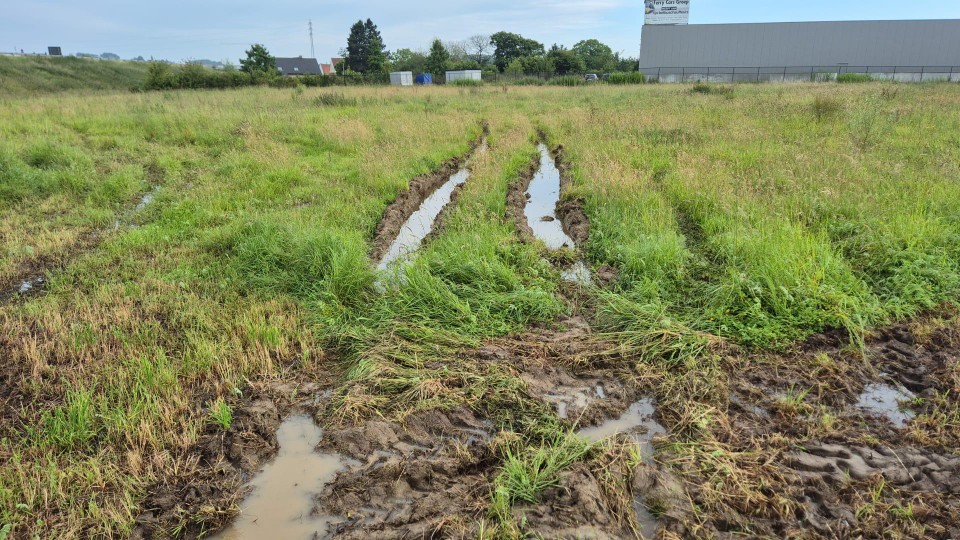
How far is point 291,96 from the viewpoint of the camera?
24734mm

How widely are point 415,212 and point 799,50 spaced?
190 feet

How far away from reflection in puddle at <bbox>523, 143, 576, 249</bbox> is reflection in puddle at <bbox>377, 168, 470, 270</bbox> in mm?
1589

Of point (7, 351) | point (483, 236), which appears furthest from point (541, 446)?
point (7, 351)

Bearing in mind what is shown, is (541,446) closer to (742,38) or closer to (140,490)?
(140,490)

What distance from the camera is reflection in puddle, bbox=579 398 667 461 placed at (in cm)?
360

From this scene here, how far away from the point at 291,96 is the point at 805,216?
23.7 metres

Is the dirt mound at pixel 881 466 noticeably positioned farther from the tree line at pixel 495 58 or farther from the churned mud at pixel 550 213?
the tree line at pixel 495 58

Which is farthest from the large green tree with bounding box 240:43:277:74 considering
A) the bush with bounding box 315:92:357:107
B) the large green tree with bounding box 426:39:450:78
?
the bush with bounding box 315:92:357:107

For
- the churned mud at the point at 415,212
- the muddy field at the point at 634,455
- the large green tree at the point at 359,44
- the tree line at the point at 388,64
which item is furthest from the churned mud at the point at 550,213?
the large green tree at the point at 359,44

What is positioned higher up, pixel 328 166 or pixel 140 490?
pixel 328 166

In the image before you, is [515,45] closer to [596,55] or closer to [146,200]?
[596,55]

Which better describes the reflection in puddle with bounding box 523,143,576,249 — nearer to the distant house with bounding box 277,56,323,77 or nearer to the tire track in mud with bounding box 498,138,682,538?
the tire track in mud with bounding box 498,138,682,538

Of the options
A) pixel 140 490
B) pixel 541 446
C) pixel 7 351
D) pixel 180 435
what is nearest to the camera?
pixel 140 490

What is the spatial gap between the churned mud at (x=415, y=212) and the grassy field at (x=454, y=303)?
352 millimetres
